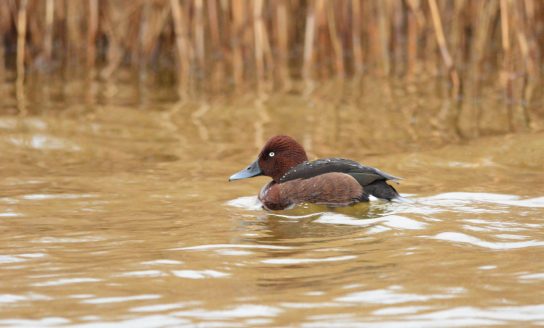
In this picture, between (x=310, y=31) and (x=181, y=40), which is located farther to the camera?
(x=181, y=40)

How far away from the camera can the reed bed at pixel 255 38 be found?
34.9ft

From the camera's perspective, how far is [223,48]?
39.7 ft

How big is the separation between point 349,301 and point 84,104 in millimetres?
6693

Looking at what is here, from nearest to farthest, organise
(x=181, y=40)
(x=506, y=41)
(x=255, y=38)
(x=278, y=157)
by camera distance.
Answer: (x=278, y=157)
(x=506, y=41)
(x=255, y=38)
(x=181, y=40)

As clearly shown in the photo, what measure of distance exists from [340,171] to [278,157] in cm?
69

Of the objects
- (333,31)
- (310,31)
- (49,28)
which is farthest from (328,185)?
(49,28)

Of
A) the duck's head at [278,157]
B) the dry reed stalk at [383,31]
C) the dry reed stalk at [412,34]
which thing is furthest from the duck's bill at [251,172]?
the dry reed stalk at [383,31]

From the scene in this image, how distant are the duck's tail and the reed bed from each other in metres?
A: 3.76

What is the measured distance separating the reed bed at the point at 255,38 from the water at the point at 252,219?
71 cm

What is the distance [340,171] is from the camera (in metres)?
6.54

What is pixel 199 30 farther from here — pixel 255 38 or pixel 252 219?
pixel 252 219

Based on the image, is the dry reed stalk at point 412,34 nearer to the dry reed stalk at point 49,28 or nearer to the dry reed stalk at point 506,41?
the dry reed stalk at point 506,41

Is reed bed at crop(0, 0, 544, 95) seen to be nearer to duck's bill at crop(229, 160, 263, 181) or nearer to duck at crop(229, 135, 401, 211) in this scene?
duck's bill at crop(229, 160, 263, 181)

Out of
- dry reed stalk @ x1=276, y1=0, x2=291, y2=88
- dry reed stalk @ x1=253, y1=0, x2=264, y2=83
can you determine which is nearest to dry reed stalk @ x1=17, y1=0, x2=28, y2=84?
dry reed stalk @ x1=253, y1=0, x2=264, y2=83
